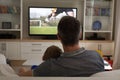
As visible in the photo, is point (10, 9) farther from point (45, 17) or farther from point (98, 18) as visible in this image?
point (98, 18)

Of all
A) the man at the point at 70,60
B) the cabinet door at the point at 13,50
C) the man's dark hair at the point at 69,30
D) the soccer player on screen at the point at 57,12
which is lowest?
the cabinet door at the point at 13,50

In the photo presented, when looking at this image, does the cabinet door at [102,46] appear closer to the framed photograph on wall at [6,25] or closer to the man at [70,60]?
the framed photograph on wall at [6,25]

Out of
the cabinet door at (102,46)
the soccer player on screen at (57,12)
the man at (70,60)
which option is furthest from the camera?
the soccer player on screen at (57,12)

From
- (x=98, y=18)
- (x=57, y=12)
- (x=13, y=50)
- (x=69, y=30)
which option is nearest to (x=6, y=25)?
(x=13, y=50)

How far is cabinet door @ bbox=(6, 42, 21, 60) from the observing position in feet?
15.8

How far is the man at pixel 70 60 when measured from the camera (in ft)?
4.85

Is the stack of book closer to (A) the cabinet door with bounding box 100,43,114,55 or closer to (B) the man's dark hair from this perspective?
(A) the cabinet door with bounding box 100,43,114,55

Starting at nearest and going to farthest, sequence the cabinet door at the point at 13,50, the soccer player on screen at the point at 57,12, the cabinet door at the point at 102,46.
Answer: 1. the cabinet door at the point at 13,50
2. the cabinet door at the point at 102,46
3. the soccer player on screen at the point at 57,12

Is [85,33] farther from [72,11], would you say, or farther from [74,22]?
[74,22]

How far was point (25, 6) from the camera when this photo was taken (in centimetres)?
526

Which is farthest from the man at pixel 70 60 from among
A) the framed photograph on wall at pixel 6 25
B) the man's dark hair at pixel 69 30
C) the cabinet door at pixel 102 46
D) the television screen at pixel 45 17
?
the framed photograph on wall at pixel 6 25

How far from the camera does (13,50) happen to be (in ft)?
16.0

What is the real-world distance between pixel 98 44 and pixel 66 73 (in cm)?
354

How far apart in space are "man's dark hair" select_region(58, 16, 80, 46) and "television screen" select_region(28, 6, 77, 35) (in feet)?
11.7
